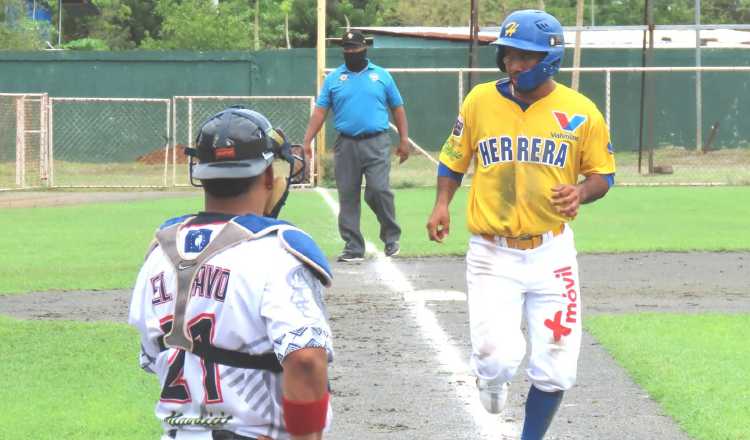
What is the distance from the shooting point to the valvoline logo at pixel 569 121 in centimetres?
642

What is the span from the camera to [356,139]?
13.5 m

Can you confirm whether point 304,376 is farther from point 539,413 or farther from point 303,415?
point 539,413

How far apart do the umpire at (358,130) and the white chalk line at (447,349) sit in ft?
1.66

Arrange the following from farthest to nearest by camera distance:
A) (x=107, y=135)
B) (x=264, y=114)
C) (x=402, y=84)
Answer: (x=402, y=84)
(x=107, y=135)
(x=264, y=114)

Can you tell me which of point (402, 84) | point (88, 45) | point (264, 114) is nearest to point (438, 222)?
point (264, 114)

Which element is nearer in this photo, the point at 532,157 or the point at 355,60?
the point at 532,157

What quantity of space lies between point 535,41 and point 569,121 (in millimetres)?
403

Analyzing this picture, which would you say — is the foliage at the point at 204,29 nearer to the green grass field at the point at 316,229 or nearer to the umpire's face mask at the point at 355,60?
the green grass field at the point at 316,229

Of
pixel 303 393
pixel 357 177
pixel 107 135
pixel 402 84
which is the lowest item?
pixel 107 135

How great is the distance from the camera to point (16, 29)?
40.3 m

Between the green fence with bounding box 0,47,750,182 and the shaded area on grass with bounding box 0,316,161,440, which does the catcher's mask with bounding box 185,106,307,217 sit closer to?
the shaded area on grass with bounding box 0,316,161,440

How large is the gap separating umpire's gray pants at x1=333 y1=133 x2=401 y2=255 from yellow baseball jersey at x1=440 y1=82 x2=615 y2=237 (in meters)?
6.99

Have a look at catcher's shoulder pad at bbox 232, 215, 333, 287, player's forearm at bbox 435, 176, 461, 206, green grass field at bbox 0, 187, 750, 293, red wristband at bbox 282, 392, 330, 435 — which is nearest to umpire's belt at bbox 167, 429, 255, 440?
red wristband at bbox 282, 392, 330, 435

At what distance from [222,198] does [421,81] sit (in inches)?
1145
